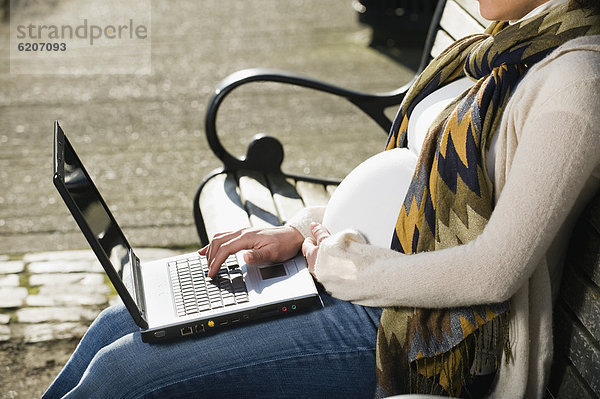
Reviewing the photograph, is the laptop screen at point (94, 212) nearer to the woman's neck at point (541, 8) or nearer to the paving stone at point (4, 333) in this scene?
the woman's neck at point (541, 8)

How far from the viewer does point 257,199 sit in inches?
105

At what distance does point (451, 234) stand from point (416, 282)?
125mm

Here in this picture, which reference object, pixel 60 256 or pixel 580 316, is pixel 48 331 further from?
pixel 580 316

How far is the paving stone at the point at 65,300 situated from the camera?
124 inches

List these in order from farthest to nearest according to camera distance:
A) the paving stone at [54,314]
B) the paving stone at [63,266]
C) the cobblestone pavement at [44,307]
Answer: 1. the paving stone at [63,266]
2. the paving stone at [54,314]
3. the cobblestone pavement at [44,307]

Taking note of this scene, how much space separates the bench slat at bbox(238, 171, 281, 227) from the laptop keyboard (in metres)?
0.54

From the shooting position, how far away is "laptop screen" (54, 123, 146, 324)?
1623mm

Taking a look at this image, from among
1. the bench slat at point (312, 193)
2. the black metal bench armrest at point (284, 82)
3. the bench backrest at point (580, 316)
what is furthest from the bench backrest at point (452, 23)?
the bench backrest at point (580, 316)

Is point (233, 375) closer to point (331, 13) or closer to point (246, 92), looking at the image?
point (246, 92)

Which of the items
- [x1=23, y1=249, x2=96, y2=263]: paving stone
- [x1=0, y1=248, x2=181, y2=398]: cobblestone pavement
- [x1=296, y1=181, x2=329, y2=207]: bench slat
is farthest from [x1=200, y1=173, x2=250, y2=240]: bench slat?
[x1=23, y1=249, x2=96, y2=263]: paving stone

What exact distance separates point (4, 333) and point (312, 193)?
1314 millimetres

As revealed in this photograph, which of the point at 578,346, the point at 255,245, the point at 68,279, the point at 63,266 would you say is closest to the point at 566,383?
the point at 578,346

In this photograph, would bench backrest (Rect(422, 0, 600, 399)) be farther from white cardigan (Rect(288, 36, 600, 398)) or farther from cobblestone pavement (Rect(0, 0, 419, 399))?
cobblestone pavement (Rect(0, 0, 419, 399))

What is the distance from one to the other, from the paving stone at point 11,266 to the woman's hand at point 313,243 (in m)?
1.94
